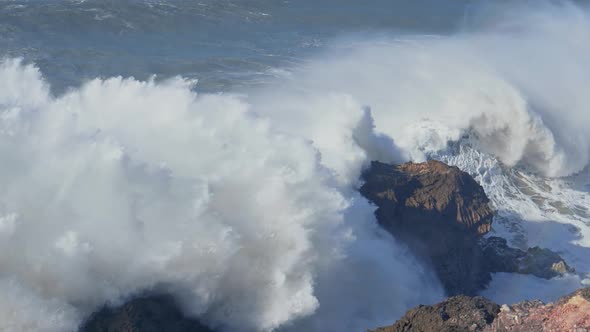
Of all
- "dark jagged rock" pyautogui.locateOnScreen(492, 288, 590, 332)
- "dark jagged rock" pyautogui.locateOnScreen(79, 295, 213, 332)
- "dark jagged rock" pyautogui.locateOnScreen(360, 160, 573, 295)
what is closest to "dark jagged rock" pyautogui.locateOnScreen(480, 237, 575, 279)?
"dark jagged rock" pyautogui.locateOnScreen(360, 160, 573, 295)

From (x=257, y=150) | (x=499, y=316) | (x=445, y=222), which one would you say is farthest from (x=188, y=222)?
(x=445, y=222)

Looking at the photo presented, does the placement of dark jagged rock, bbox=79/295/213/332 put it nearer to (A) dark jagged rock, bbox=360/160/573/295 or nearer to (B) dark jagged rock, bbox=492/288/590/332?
(B) dark jagged rock, bbox=492/288/590/332

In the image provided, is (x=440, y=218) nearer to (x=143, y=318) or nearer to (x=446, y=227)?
(x=446, y=227)

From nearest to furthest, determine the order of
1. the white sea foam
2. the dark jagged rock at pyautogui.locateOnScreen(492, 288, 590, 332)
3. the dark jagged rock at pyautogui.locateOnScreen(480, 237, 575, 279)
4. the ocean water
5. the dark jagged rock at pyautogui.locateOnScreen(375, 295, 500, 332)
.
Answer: the dark jagged rock at pyautogui.locateOnScreen(492, 288, 590, 332) → the dark jagged rock at pyautogui.locateOnScreen(375, 295, 500, 332) → the white sea foam → the ocean water → the dark jagged rock at pyautogui.locateOnScreen(480, 237, 575, 279)

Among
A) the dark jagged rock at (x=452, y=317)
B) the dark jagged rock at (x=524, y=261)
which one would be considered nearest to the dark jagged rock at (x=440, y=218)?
the dark jagged rock at (x=524, y=261)

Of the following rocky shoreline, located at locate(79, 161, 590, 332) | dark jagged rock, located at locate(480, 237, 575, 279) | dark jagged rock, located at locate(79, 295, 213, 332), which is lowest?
dark jagged rock, located at locate(480, 237, 575, 279)

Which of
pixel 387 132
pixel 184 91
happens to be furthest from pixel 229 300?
pixel 387 132
